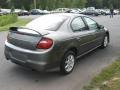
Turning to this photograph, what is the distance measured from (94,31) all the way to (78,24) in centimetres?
105

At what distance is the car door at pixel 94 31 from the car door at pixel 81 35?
0.20 meters

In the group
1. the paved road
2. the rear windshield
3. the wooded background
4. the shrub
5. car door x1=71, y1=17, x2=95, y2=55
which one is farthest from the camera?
the wooded background

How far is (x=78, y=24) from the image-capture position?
22.8 feet

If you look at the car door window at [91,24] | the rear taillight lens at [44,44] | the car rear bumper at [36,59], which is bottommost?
the car rear bumper at [36,59]

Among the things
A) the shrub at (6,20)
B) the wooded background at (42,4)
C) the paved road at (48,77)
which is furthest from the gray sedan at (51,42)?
the wooded background at (42,4)

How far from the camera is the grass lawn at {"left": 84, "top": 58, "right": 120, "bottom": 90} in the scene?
210 inches

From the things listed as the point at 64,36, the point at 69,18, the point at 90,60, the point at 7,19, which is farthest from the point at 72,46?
the point at 7,19

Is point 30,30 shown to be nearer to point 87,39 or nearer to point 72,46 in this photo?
point 72,46

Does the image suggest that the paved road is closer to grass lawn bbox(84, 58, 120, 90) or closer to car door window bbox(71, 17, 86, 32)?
grass lawn bbox(84, 58, 120, 90)

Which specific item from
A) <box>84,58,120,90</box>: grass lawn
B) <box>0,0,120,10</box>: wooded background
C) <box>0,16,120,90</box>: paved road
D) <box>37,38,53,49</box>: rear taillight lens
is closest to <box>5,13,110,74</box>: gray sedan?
<box>37,38,53,49</box>: rear taillight lens

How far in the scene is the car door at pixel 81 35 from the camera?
6688 mm

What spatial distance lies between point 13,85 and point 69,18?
8.01 feet

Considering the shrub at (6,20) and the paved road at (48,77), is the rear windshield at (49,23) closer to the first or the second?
the paved road at (48,77)

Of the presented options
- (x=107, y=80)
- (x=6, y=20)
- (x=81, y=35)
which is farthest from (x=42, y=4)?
(x=107, y=80)
